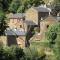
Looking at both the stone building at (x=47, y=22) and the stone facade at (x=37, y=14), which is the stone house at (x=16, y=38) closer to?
the stone building at (x=47, y=22)

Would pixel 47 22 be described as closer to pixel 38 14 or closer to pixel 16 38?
pixel 38 14

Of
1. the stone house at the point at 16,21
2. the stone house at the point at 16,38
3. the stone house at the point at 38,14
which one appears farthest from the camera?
the stone house at the point at 16,21

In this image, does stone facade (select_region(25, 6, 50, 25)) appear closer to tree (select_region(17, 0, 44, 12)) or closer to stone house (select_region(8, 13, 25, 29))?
stone house (select_region(8, 13, 25, 29))

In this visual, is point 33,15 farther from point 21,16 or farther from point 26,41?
point 26,41

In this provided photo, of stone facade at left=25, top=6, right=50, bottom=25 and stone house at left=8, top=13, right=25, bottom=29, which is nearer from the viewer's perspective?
stone facade at left=25, top=6, right=50, bottom=25

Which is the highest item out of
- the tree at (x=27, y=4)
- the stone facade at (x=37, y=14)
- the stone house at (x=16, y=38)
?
the tree at (x=27, y=4)

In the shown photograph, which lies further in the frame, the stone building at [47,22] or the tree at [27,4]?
the tree at [27,4]

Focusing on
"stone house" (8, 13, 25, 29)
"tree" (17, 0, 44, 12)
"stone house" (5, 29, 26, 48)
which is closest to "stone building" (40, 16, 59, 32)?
"stone house" (5, 29, 26, 48)

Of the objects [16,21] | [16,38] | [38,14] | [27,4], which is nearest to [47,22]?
[38,14]

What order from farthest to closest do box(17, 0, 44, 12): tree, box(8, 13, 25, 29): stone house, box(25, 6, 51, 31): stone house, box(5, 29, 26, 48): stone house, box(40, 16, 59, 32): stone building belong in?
1. box(17, 0, 44, 12): tree
2. box(8, 13, 25, 29): stone house
3. box(25, 6, 51, 31): stone house
4. box(40, 16, 59, 32): stone building
5. box(5, 29, 26, 48): stone house

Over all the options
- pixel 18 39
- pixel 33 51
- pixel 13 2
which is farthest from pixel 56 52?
pixel 13 2

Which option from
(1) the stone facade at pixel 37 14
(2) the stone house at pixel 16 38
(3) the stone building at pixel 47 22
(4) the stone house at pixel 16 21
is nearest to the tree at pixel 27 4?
(4) the stone house at pixel 16 21
